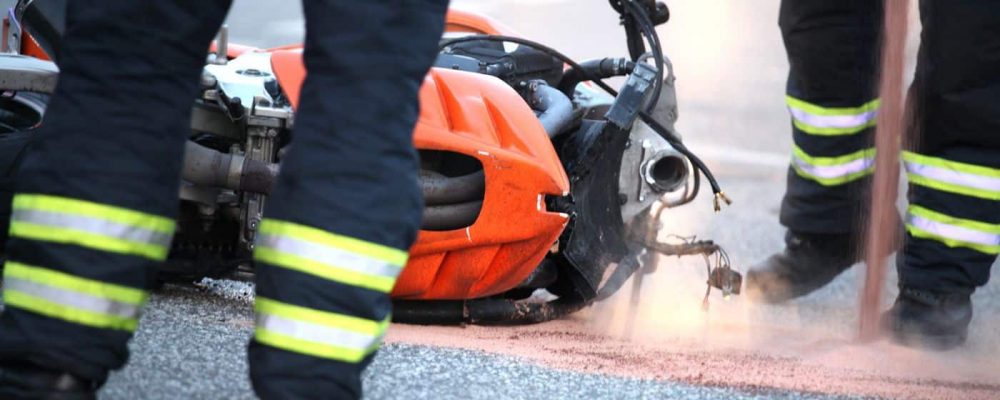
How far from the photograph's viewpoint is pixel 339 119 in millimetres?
1550

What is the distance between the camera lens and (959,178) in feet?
10.6

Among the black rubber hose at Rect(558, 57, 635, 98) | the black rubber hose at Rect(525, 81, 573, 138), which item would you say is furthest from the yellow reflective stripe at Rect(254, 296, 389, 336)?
the black rubber hose at Rect(558, 57, 635, 98)

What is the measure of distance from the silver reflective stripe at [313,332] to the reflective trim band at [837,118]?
2.30 metres

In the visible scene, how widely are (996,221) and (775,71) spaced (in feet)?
14.3

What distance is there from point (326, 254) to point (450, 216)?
3.66 ft

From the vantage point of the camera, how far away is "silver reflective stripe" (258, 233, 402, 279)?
Result: 1.53 meters

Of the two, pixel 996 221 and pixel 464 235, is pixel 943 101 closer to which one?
pixel 996 221

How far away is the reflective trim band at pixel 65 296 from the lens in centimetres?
160

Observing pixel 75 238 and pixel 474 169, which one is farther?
pixel 474 169

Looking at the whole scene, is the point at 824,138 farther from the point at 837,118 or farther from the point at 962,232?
the point at 962,232

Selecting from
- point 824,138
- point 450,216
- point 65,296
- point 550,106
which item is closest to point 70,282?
point 65,296

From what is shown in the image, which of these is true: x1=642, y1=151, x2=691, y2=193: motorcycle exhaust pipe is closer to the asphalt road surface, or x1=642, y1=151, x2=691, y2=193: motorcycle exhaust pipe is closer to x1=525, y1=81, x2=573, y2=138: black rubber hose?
x1=525, y1=81, x2=573, y2=138: black rubber hose

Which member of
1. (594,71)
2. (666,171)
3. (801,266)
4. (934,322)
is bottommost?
(801,266)

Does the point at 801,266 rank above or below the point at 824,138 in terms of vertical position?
below
